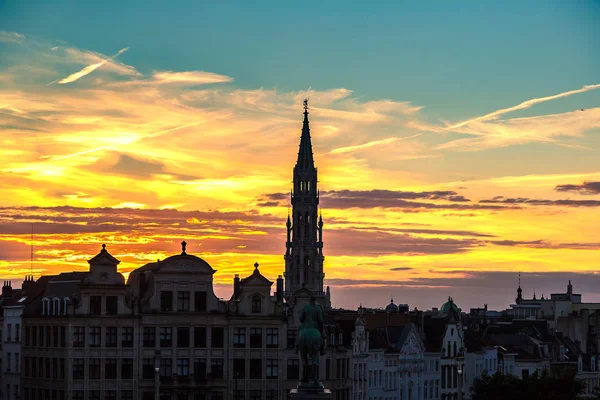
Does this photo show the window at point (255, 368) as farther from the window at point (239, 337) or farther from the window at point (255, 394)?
the window at point (239, 337)

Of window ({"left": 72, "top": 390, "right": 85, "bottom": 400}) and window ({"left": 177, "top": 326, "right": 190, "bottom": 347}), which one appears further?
window ({"left": 177, "top": 326, "right": 190, "bottom": 347})

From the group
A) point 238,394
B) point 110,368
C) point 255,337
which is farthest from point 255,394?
point 110,368

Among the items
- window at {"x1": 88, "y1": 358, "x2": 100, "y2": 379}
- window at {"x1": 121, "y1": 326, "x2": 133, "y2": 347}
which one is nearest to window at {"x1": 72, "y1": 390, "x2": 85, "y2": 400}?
window at {"x1": 88, "y1": 358, "x2": 100, "y2": 379}

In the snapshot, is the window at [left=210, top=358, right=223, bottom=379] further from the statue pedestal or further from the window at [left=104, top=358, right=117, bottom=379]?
the statue pedestal

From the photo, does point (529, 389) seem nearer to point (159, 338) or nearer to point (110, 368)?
point (159, 338)

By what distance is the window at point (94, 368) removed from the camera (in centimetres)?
13399

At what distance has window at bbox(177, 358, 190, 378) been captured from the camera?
137000 mm

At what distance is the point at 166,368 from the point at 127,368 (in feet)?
11.3

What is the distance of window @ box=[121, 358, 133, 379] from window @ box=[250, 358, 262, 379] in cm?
1076

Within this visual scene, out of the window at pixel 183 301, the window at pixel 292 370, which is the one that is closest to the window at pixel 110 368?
the window at pixel 183 301

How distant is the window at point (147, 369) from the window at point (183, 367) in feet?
7.80

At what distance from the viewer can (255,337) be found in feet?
458

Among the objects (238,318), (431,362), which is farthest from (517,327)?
(238,318)

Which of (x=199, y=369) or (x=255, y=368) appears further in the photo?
(x=255, y=368)
